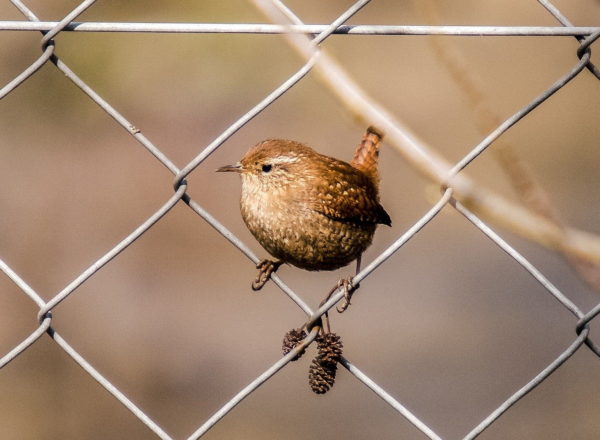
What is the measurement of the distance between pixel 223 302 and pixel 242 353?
0.44 metres

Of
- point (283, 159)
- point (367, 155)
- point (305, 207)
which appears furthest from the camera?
point (367, 155)

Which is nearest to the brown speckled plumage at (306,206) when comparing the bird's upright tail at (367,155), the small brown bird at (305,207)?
the small brown bird at (305,207)

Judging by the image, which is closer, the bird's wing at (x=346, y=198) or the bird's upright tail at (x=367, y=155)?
the bird's wing at (x=346, y=198)

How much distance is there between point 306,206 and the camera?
287 centimetres

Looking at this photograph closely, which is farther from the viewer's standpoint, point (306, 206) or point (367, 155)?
point (367, 155)

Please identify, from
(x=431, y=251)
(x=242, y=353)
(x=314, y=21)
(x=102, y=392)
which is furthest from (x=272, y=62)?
(x=102, y=392)

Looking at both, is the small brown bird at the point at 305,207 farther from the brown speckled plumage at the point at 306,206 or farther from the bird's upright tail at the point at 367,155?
the bird's upright tail at the point at 367,155

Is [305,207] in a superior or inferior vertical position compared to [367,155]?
inferior

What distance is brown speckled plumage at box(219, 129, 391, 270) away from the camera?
2.82m

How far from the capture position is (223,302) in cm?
581

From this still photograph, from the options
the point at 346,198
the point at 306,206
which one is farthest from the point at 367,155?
the point at 306,206

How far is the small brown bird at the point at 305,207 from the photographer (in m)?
2.82

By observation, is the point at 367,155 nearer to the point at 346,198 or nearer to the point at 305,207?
the point at 346,198

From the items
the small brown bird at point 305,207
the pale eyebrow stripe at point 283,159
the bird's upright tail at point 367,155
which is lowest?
the small brown bird at point 305,207
